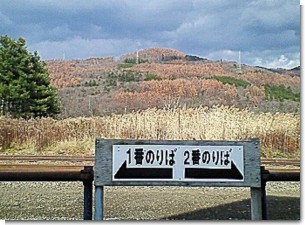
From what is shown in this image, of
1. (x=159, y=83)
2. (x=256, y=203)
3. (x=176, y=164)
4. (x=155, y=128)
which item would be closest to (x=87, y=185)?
(x=176, y=164)

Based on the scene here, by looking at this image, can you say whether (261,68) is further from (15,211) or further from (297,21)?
(15,211)

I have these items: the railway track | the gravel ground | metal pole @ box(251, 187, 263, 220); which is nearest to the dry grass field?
the railway track

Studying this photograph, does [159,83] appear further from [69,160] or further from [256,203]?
[256,203]

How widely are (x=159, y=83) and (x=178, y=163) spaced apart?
80cm

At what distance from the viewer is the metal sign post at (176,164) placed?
1.81 meters

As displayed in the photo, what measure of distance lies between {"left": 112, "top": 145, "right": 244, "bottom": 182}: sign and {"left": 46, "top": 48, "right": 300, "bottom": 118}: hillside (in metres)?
0.69

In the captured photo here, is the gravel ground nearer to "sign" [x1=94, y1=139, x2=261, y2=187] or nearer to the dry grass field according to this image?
the dry grass field

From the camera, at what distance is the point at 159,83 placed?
2.55 m

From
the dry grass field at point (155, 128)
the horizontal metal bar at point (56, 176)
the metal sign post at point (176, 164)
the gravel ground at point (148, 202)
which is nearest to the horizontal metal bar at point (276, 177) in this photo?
the metal sign post at point (176, 164)

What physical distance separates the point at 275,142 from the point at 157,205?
72cm

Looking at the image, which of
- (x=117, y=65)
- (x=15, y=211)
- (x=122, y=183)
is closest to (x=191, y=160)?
(x=122, y=183)

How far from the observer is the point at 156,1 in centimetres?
246

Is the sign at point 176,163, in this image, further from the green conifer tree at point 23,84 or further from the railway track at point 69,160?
the green conifer tree at point 23,84

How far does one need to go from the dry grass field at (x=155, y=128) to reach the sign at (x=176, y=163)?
0.57 meters
